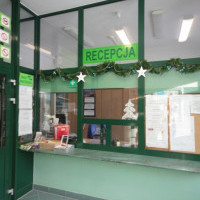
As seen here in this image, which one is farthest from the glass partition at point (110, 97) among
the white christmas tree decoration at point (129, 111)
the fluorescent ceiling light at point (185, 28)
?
the fluorescent ceiling light at point (185, 28)

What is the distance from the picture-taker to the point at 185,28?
2.63 meters

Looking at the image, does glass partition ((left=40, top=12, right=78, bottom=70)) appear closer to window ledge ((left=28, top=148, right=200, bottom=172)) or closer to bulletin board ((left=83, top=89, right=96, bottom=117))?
bulletin board ((left=83, top=89, right=96, bottom=117))

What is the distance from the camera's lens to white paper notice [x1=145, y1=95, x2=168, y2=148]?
2.49 meters

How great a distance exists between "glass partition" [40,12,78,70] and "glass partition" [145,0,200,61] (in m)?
1.22

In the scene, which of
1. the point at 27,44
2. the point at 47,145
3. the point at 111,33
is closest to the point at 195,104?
the point at 111,33

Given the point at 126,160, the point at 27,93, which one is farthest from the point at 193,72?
Answer: the point at 27,93

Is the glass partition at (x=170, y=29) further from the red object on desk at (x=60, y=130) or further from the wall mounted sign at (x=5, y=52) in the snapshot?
the wall mounted sign at (x=5, y=52)

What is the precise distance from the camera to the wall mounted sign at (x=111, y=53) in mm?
2688

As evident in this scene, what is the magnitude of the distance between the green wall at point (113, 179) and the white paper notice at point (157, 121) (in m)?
0.38

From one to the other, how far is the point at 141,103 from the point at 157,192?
1.24m

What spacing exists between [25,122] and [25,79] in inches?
28.3

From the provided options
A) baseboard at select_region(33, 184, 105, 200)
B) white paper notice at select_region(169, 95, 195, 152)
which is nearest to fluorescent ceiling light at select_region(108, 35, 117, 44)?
white paper notice at select_region(169, 95, 195, 152)

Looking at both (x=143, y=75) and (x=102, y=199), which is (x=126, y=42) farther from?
(x=102, y=199)

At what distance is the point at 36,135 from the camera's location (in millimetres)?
3123
